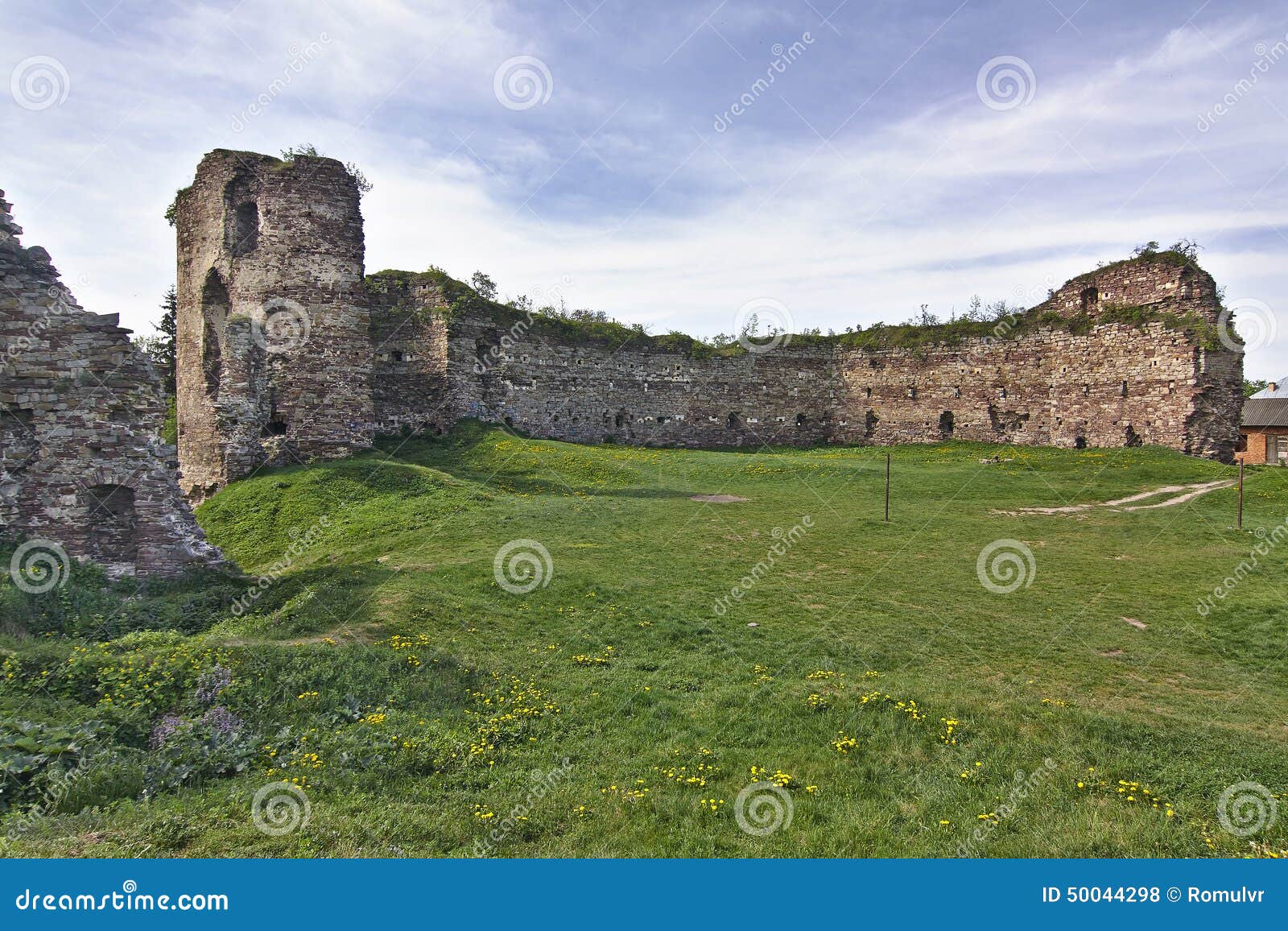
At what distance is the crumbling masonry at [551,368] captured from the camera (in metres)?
21.7

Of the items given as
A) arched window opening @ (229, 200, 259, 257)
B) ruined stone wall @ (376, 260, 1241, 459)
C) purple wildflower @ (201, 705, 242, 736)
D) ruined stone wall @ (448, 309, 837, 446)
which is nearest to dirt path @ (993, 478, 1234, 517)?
ruined stone wall @ (376, 260, 1241, 459)

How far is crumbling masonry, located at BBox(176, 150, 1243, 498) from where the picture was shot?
21.7 meters

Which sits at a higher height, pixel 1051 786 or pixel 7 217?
pixel 7 217

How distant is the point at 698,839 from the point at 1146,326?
3062 cm

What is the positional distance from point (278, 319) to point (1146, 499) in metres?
26.9

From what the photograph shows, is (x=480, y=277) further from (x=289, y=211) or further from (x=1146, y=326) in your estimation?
(x=1146, y=326)

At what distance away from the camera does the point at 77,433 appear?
11.6 metres

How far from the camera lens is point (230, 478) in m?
20.5

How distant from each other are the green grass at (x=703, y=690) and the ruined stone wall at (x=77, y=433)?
104 inches

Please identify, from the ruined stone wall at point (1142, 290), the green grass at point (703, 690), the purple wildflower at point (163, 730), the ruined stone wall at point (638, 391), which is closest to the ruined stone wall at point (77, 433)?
the green grass at point (703, 690)

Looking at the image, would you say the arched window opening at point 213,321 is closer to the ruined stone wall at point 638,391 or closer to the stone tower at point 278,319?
the stone tower at point 278,319

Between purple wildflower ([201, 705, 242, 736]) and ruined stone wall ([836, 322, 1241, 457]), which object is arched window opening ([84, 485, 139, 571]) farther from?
ruined stone wall ([836, 322, 1241, 457])

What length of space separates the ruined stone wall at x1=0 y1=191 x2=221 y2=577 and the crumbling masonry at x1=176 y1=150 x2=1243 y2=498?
9.06 metres

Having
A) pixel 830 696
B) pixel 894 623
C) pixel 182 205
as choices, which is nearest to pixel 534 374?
pixel 182 205
